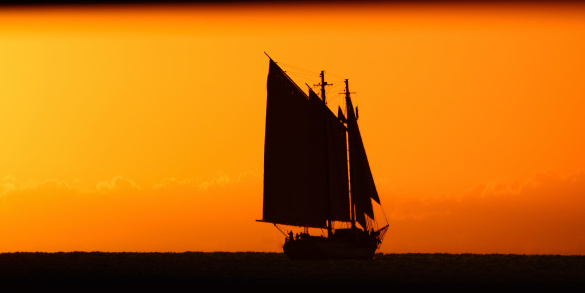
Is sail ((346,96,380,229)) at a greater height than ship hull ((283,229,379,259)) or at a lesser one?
greater

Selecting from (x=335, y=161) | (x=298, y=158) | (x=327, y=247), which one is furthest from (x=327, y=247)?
(x=298, y=158)

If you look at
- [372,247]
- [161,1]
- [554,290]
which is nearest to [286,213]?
[372,247]

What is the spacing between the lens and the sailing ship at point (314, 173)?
5288cm

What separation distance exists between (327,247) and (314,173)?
6.10 metres

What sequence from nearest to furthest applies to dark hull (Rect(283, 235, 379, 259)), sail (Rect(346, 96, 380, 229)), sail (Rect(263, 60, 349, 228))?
sail (Rect(263, 60, 349, 228)), sail (Rect(346, 96, 380, 229)), dark hull (Rect(283, 235, 379, 259))

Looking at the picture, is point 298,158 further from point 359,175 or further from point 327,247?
point 327,247

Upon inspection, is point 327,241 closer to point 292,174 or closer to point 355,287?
point 292,174

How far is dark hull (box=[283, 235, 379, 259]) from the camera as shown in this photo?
58031mm

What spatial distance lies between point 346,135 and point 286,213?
8.09m

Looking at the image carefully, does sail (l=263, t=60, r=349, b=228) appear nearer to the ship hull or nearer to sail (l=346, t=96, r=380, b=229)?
sail (l=346, t=96, r=380, b=229)

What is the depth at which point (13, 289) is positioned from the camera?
131 ft

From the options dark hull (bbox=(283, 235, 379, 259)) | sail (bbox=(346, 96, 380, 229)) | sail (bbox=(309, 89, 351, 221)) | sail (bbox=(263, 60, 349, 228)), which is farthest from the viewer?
dark hull (bbox=(283, 235, 379, 259))

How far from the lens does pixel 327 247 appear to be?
57938mm

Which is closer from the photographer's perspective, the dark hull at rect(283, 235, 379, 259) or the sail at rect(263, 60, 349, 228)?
the sail at rect(263, 60, 349, 228)
